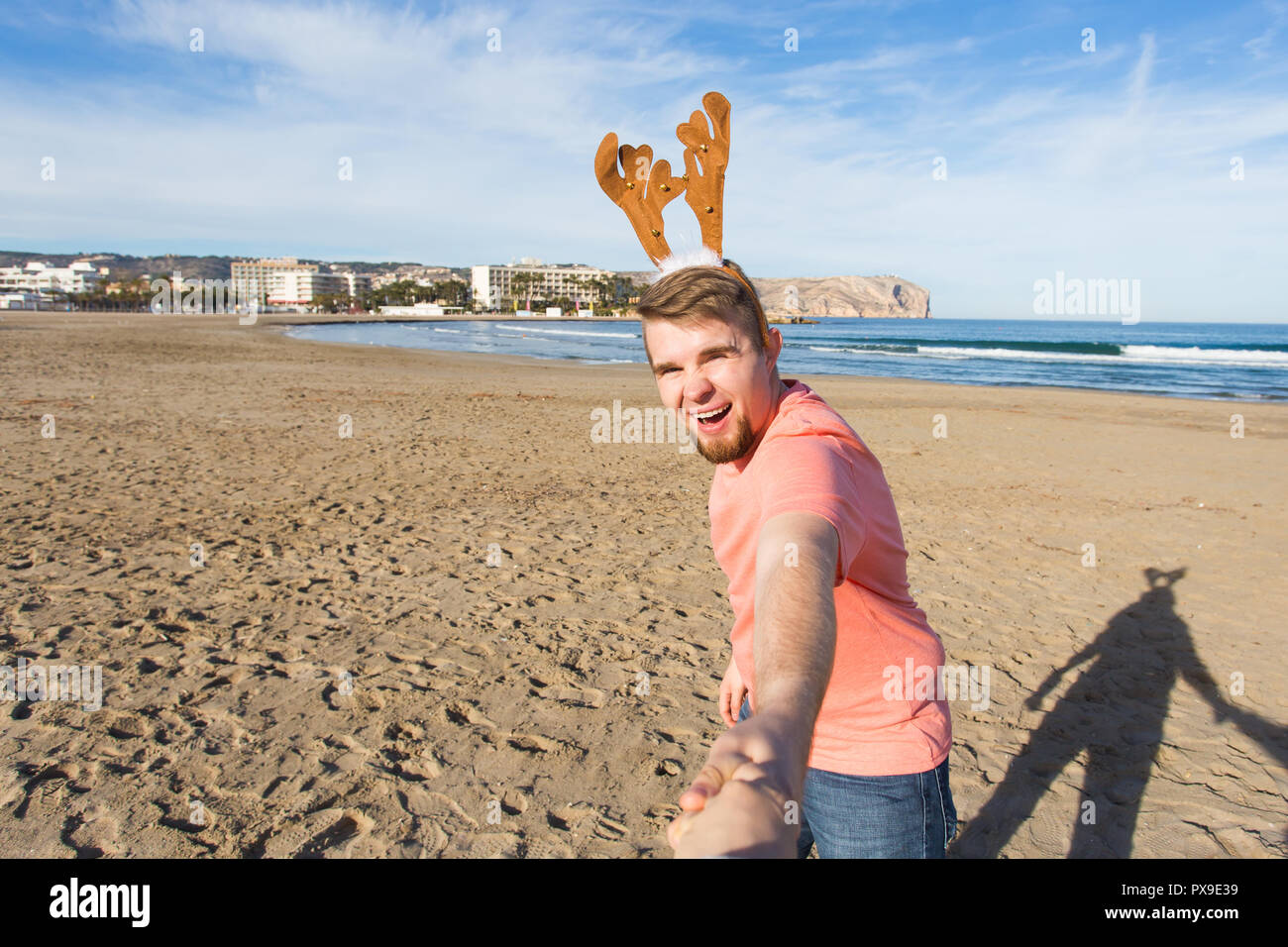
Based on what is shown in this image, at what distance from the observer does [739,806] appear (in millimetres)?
A: 734

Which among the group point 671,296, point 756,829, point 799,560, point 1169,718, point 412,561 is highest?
point 671,296

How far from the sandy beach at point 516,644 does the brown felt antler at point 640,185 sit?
256 centimetres

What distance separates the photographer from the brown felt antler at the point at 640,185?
2168mm

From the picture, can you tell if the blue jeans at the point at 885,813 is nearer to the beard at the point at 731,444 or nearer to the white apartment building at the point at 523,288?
the beard at the point at 731,444

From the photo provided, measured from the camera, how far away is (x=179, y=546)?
674cm

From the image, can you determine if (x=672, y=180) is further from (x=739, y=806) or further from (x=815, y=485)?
(x=739, y=806)

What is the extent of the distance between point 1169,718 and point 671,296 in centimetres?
457

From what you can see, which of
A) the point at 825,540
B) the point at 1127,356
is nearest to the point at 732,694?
the point at 825,540

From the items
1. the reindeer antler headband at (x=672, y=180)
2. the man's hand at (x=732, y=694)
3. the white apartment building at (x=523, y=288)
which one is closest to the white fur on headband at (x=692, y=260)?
the reindeer antler headband at (x=672, y=180)

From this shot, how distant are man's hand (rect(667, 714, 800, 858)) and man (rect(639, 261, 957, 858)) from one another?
0.49m

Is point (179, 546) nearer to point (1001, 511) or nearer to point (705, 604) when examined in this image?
point (705, 604)

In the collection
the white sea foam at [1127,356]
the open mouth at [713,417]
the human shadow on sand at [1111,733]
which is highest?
the white sea foam at [1127,356]

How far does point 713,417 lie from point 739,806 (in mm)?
1046
